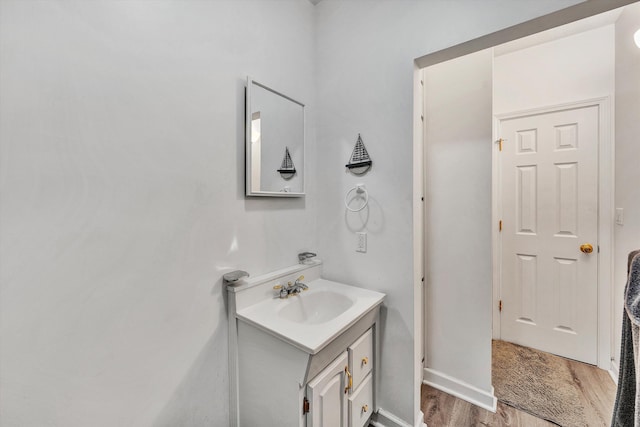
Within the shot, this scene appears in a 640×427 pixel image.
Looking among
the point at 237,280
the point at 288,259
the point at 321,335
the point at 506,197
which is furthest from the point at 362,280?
the point at 506,197

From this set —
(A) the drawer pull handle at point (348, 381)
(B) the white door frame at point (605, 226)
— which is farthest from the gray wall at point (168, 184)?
(B) the white door frame at point (605, 226)

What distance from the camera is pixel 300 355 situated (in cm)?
98

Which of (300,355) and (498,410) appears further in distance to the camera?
(498,410)

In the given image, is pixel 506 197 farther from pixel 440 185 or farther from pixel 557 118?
pixel 440 185

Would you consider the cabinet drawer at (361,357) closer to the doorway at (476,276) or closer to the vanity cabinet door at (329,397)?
the vanity cabinet door at (329,397)

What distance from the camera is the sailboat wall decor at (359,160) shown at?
153 centimetres

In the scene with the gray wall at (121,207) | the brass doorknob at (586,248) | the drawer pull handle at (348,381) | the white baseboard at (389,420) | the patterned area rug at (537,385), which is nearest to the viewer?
the gray wall at (121,207)

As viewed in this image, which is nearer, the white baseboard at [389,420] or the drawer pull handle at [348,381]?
the drawer pull handle at [348,381]

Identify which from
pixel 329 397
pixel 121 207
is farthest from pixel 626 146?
pixel 121 207

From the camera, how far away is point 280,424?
105 centimetres

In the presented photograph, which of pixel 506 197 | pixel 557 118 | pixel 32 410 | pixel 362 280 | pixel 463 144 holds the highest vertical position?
pixel 557 118

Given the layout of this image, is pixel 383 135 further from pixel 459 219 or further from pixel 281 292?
pixel 281 292

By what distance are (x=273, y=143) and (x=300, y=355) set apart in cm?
111

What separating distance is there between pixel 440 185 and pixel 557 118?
1.42 m
